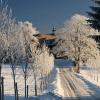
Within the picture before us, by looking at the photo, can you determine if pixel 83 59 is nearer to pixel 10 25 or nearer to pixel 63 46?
pixel 63 46

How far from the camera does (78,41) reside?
296 feet

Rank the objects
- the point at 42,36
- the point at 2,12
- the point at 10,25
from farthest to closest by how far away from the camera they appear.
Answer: the point at 42,36 < the point at 10,25 < the point at 2,12

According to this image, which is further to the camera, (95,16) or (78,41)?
(78,41)

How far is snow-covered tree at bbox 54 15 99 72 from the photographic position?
88312mm

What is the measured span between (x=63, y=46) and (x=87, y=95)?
48781 millimetres

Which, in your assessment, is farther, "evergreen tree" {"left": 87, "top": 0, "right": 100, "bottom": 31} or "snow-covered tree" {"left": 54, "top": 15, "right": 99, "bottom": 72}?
"snow-covered tree" {"left": 54, "top": 15, "right": 99, "bottom": 72}

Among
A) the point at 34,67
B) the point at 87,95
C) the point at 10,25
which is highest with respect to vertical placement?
the point at 10,25

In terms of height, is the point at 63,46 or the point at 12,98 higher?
the point at 63,46

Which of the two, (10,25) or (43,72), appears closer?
(10,25)

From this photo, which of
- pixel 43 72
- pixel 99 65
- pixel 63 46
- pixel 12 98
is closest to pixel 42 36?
pixel 63 46

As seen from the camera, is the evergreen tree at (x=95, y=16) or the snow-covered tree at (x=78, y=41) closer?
the evergreen tree at (x=95, y=16)

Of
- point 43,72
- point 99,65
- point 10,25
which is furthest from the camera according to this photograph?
point 99,65

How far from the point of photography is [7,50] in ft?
106

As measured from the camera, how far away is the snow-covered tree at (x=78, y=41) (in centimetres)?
8831
